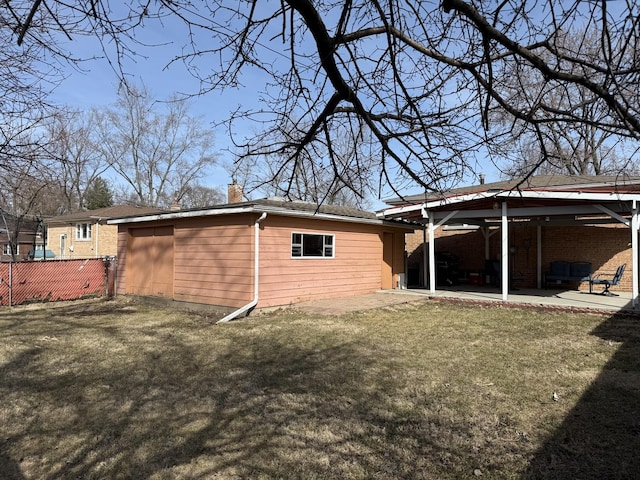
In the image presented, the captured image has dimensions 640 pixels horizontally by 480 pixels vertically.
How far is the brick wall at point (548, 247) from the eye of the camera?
14.5 metres

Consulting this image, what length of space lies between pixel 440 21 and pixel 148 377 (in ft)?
16.3

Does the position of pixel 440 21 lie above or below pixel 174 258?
above

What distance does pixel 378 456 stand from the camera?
11.0 feet

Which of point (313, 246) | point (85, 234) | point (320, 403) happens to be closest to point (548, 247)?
point (313, 246)

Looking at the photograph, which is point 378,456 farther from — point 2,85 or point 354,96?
point 2,85

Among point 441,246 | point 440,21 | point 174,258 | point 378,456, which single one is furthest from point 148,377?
point 441,246

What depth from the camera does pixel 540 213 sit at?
35.8 ft

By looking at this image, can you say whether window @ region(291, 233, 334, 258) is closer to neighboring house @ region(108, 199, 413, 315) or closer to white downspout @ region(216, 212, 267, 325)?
neighboring house @ region(108, 199, 413, 315)

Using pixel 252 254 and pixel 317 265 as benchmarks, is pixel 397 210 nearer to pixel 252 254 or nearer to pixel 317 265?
pixel 317 265

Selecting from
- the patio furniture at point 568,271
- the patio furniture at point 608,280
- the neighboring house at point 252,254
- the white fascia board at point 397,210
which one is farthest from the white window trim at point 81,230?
the patio furniture at point 608,280

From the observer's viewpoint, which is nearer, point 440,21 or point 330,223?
point 440,21

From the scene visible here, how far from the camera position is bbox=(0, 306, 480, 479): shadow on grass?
10.6 ft

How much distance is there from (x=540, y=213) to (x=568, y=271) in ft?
16.6

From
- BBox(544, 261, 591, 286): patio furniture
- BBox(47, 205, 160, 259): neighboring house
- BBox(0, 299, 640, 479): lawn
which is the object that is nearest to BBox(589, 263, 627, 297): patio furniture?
BBox(544, 261, 591, 286): patio furniture
